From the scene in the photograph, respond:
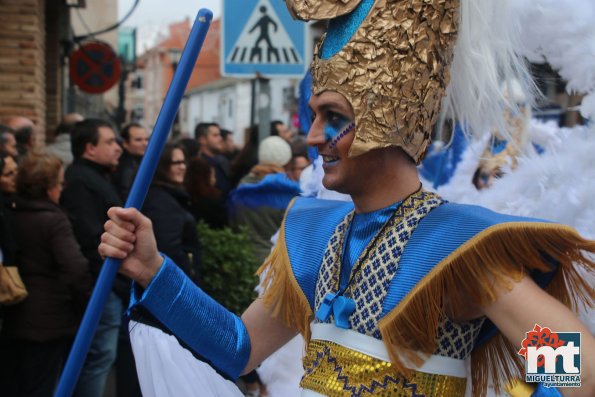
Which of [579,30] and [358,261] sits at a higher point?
[579,30]

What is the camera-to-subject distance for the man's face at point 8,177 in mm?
4414

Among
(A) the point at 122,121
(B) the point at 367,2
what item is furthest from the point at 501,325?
(A) the point at 122,121

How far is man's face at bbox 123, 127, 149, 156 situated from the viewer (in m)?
5.71

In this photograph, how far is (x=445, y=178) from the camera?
5.19 m

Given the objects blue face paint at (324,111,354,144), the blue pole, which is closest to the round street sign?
the blue pole

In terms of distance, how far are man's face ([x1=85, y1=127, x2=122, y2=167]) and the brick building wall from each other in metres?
3.19

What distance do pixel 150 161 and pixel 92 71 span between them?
31.5ft

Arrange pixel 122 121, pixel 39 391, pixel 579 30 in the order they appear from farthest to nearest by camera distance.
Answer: pixel 122 121 → pixel 39 391 → pixel 579 30

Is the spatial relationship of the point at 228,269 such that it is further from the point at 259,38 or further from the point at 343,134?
the point at 343,134

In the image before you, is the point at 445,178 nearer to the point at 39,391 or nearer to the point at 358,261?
the point at 39,391

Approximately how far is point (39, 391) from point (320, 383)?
264 centimetres

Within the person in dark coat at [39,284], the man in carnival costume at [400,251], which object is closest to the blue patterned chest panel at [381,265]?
the man in carnival costume at [400,251]

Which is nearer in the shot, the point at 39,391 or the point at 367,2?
the point at 367,2

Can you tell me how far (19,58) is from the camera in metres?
7.81
